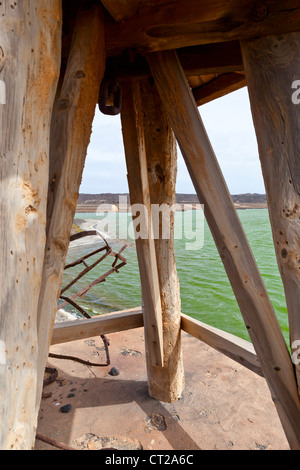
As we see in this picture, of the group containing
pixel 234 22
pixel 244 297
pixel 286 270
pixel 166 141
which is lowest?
pixel 244 297

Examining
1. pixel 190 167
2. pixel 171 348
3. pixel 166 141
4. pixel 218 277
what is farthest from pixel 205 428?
pixel 218 277

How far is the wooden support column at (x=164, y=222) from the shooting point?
2561 mm

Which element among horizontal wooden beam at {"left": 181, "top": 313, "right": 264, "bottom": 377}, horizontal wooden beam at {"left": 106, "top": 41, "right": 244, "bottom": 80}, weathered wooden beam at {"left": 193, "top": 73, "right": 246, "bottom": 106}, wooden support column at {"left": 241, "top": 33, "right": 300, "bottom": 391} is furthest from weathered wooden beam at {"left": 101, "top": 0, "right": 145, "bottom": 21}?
horizontal wooden beam at {"left": 181, "top": 313, "right": 264, "bottom": 377}

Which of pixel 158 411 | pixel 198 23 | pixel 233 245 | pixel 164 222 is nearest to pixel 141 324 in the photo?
pixel 158 411

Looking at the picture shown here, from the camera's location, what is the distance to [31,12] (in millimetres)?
1106

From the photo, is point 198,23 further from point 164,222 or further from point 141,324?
point 141,324

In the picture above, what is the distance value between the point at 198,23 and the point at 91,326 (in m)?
2.52

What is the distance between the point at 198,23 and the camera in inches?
59.7

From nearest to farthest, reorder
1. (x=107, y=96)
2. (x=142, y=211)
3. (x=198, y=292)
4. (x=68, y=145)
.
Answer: (x=68, y=145)
(x=107, y=96)
(x=142, y=211)
(x=198, y=292)

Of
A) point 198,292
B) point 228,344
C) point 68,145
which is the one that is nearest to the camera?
point 68,145

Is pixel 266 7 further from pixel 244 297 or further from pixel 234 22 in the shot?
pixel 244 297

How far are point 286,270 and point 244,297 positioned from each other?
0.26 meters

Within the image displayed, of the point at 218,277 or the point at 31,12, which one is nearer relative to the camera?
the point at 31,12

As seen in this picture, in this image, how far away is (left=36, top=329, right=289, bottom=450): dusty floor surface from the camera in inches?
98.0
